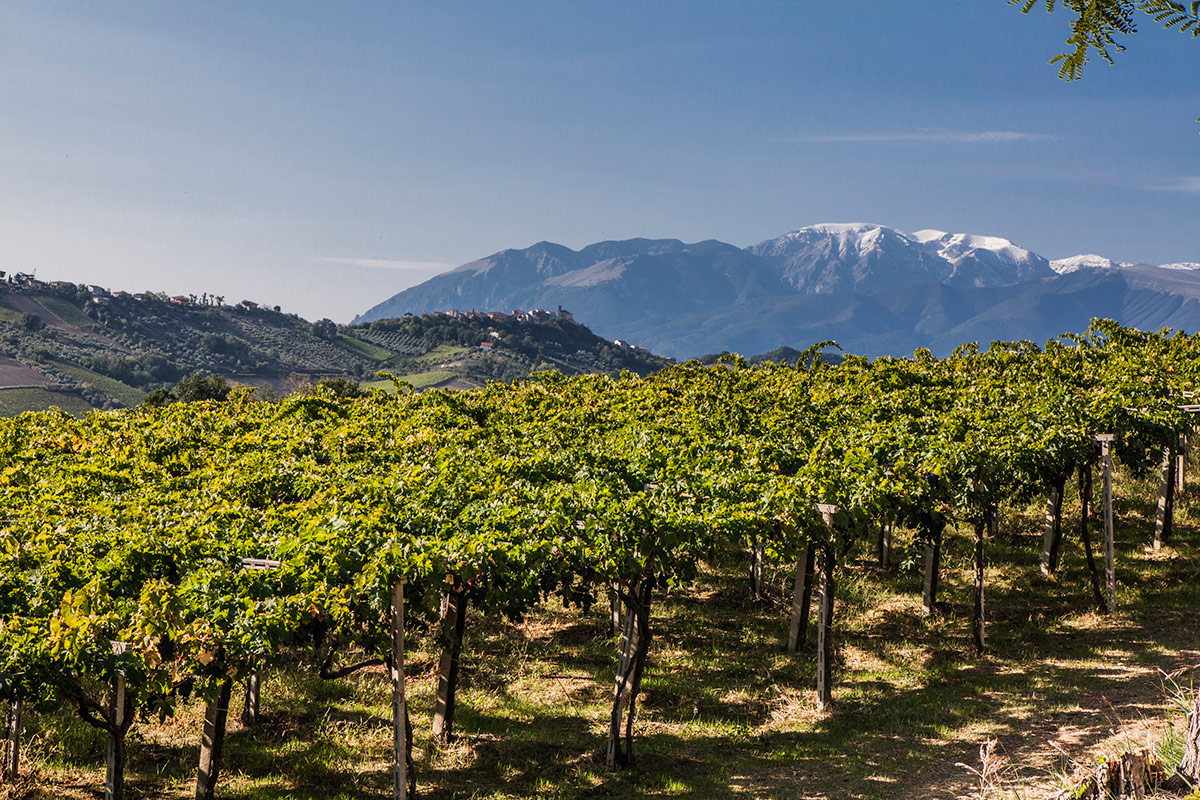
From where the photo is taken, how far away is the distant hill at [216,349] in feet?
376

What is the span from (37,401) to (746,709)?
375 feet

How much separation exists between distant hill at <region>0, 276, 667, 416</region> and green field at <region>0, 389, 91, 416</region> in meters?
0.18

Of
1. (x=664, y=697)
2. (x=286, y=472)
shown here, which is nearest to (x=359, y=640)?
(x=286, y=472)

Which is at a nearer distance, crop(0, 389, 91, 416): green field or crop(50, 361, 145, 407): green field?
crop(0, 389, 91, 416): green field

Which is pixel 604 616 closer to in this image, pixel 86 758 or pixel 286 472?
pixel 286 472

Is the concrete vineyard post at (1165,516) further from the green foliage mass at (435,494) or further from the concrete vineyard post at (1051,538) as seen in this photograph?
the concrete vineyard post at (1051,538)

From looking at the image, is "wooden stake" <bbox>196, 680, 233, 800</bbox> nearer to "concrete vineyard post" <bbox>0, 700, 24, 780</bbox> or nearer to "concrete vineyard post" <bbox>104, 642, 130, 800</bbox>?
"concrete vineyard post" <bbox>104, 642, 130, 800</bbox>

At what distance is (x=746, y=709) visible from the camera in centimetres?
1091

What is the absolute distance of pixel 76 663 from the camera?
5848mm

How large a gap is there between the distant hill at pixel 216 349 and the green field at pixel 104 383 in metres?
0.25

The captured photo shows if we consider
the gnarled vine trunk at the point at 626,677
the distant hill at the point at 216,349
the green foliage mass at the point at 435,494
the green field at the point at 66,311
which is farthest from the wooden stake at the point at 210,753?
the green field at the point at 66,311

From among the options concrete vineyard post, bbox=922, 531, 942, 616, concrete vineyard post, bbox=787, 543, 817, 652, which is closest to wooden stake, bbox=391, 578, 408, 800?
concrete vineyard post, bbox=787, 543, 817, 652

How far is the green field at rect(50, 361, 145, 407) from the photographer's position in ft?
361

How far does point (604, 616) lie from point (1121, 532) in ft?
40.1
